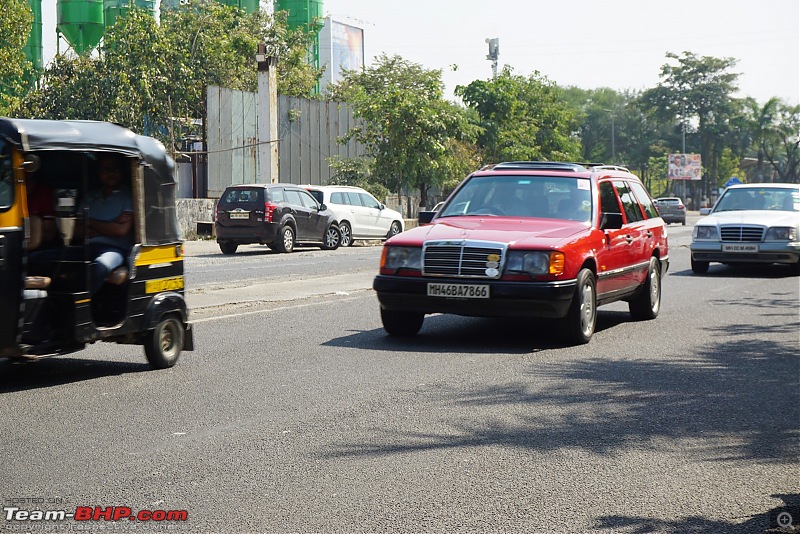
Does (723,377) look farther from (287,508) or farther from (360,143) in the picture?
(360,143)

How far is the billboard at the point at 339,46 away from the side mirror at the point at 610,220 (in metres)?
131

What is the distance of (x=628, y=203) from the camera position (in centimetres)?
1327

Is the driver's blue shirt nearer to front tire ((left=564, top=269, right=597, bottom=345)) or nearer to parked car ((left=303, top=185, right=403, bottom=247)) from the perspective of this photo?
front tire ((left=564, top=269, right=597, bottom=345))

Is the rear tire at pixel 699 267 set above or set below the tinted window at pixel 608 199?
below

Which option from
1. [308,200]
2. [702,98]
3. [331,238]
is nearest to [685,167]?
[702,98]

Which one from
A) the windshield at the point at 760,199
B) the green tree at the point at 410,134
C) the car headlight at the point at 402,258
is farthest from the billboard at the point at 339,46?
the car headlight at the point at 402,258

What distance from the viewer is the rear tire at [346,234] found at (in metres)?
32.5

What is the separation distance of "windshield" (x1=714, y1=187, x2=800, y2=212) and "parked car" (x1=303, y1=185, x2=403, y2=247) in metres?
12.1

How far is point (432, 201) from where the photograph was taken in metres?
62.7

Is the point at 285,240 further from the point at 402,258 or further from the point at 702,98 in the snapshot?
the point at 702,98

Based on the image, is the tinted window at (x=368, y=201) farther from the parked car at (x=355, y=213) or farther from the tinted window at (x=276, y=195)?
the tinted window at (x=276, y=195)

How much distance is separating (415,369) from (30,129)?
349 centimetres

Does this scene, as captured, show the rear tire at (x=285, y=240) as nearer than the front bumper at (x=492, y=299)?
No

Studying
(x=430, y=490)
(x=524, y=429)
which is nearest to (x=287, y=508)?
(x=430, y=490)
